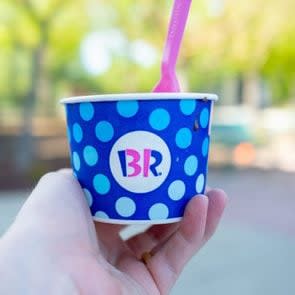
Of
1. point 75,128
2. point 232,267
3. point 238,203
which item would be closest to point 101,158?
point 75,128

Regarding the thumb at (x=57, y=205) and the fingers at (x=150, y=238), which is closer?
the thumb at (x=57, y=205)

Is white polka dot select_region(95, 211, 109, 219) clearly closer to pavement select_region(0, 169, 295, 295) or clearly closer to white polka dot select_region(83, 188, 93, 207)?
white polka dot select_region(83, 188, 93, 207)

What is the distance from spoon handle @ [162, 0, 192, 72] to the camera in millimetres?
1003

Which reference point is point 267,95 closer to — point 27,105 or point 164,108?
point 27,105

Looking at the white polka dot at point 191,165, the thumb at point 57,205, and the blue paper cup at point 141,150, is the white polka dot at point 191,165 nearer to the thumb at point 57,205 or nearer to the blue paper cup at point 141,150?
the blue paper cup at point 141,150

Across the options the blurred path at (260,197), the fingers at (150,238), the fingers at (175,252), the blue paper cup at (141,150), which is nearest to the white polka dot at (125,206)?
the blue paper cup at (141,150)

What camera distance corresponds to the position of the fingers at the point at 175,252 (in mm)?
1056

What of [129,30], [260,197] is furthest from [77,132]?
[129,30]

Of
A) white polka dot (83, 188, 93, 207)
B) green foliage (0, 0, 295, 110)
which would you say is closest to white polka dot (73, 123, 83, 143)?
white polka dot (83, 188, 93, 207)

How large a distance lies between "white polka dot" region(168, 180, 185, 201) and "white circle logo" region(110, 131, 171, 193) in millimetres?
25

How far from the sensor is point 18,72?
9.88m

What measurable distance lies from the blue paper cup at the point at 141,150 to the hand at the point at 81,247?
0.17ft

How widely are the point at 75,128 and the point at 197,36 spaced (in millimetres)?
8807

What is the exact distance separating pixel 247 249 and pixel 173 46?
2908 millimetres
